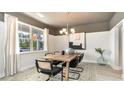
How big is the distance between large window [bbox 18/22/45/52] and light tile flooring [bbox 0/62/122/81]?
0.59 meters

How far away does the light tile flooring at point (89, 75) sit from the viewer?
2.38 m

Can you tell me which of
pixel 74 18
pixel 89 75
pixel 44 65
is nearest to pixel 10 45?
pixel 44 65

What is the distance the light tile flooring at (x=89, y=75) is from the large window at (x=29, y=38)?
59cm

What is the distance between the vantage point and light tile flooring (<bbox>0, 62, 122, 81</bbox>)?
7.81ft

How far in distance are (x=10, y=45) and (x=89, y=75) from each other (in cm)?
247

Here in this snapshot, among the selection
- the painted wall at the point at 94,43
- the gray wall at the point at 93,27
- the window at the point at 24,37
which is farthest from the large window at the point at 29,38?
the painted wall at the point at 94,43

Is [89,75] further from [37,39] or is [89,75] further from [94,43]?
[37,39]

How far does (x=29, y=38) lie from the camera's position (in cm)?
244

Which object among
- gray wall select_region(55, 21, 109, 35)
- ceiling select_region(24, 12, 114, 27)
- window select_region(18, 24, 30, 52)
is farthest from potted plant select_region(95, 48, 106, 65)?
window select_region(18, 24, 30, 52)
